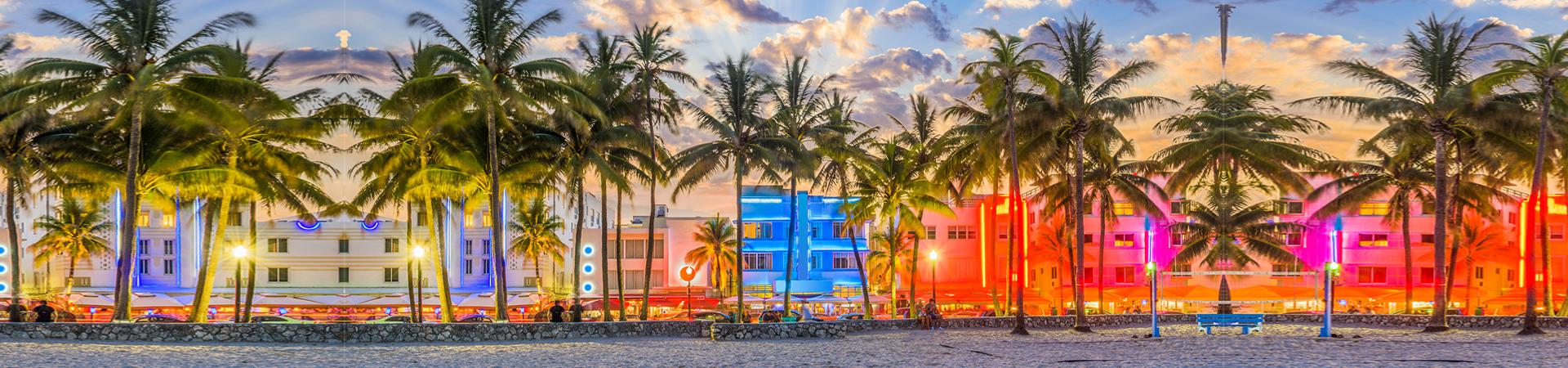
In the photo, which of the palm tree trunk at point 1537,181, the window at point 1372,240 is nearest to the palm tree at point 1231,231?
the palm tree trunk at point 1537,181

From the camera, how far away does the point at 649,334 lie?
38.6 meters

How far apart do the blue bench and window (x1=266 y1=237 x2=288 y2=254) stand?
61.7 metres

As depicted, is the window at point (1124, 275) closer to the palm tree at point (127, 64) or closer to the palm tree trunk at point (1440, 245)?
the palm tree trunk at point (1440, 245)

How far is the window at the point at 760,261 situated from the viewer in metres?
82.6

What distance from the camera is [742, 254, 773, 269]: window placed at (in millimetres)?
82562

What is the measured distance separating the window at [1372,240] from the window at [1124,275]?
1202cm

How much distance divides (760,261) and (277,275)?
2881 centimetres

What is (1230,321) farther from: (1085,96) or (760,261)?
(760,261)

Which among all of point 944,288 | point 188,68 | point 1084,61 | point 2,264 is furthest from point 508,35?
point 2,264

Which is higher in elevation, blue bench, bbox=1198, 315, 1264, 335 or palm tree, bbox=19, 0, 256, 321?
palm tree, bbox=19, 0, 256, 321

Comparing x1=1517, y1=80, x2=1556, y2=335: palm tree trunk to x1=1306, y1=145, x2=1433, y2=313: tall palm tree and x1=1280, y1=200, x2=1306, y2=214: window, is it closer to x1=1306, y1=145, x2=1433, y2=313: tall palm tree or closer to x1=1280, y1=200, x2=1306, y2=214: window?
x1=1306, y1=145, x2=1433, y2=313: tall palm tree

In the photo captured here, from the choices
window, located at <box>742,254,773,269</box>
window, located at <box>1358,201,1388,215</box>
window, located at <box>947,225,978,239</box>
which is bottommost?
window, located at <box>742,254,773,269</box>

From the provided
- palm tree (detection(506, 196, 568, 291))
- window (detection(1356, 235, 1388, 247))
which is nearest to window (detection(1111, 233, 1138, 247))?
window (detection(1356, 235, 1388, 247))

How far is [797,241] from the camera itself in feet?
268
